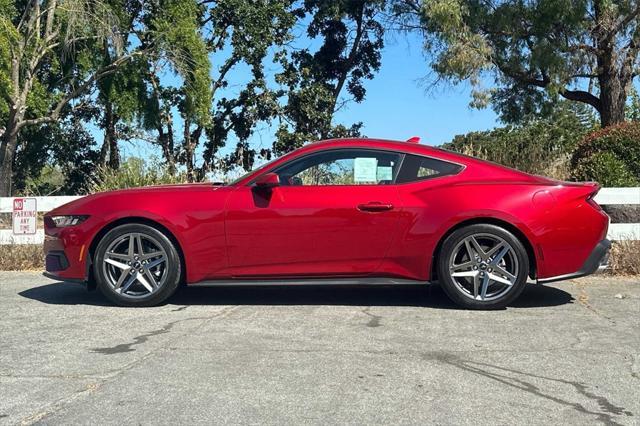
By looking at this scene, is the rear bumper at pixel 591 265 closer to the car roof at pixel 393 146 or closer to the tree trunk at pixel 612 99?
the car roof at pixel 393 146

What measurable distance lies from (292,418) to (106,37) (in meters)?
17.4

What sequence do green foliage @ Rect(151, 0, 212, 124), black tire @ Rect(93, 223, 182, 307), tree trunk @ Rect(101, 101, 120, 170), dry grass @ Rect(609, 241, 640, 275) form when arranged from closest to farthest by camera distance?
black tire @ Rect(93, 223, 182, 307) < dry grass @ Rect(609, 241, 640, 275) < green foliage @ Rect(151, 0, 212, 124) < tree trunk @ Rect(101, 101, 120, 170)

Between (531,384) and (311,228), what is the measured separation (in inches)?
95.3

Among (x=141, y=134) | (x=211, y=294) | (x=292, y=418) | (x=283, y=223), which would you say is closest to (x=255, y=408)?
(x=292, y=418)

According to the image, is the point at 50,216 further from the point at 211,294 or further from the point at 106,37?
the point at 106,37

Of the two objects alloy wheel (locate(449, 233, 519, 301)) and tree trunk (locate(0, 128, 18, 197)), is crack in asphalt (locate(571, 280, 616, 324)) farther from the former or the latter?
tree trunk (locate(0, 128, 18, 197))

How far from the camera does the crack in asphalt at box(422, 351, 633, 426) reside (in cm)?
349

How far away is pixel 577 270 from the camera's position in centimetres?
561

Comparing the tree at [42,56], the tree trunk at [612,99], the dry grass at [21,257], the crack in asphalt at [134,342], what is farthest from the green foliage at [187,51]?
the crack in asphalt at [134,342]

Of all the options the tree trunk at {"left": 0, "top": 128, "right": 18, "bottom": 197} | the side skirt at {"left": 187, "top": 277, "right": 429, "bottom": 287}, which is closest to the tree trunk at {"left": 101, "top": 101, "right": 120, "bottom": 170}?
the tree trunk at {"left": 0, "top": 128, "right": 18, "bottom": 197}

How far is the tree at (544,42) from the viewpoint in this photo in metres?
17.0

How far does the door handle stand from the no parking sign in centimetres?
558

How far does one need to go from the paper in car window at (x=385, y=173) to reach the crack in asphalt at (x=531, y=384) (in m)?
1.87

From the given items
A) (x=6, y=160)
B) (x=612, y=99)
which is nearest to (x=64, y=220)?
(x=6, y=160)
